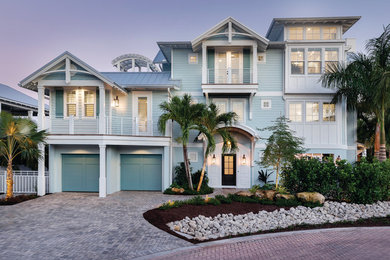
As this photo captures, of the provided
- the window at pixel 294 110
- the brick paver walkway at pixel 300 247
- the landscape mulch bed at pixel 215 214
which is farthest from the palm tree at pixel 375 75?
the brick paver walkway at pixel 300 247

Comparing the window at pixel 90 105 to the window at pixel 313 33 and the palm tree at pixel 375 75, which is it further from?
the window at pixel 313 33

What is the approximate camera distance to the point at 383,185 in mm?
9445

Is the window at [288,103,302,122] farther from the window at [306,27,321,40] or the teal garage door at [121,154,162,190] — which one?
the teal garage door at [121,154,162,190]

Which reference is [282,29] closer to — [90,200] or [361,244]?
[361,244]

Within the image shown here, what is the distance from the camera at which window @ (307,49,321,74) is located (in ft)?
45.7

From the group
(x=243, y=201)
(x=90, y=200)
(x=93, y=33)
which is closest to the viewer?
(x=243, y=201)

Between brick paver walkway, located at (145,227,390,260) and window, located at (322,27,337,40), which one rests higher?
window, located at (322,27,337,40)

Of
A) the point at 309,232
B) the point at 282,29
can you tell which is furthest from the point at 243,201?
the point at 282,29

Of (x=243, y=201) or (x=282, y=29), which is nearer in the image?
(x=243, y=201)

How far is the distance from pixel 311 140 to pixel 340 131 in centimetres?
186

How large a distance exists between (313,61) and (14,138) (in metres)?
17.0

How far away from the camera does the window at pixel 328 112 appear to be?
1396cm

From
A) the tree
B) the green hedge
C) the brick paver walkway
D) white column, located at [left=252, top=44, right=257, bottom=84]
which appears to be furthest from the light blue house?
the brick paver walkway

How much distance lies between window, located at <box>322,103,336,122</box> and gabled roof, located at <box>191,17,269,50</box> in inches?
209
